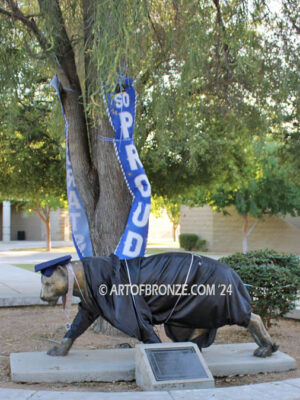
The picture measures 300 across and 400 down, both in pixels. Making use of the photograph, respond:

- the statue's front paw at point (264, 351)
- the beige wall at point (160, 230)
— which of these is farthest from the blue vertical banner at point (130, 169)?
the beige wall at point (160, 230)

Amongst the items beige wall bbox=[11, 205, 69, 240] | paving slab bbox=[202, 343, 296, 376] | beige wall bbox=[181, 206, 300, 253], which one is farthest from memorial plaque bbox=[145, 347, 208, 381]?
beige wall bbox=[11, 205, 69, 240]

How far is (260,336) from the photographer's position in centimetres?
522

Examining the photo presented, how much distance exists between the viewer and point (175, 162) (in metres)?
11.0

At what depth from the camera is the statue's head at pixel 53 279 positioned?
4.71m

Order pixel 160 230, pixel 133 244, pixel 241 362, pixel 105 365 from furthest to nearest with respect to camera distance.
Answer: pixel 160 230 < pixel 133 244 < pixel 241 362 < pixel 105 365

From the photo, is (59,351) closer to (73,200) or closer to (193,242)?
(73,200)

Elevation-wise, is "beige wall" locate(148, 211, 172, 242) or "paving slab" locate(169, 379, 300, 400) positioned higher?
"paving slab" locate(169, 379, 300, 400)

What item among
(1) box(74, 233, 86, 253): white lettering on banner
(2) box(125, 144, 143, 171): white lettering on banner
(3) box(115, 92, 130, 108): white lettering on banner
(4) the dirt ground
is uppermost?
(3) box(115, 92, 130, 108): white lettering on banner

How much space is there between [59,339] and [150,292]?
2.69 metres

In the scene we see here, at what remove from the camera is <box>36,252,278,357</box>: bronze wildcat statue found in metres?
4.72

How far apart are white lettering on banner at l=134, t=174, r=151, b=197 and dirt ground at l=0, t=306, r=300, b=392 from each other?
6.98 feet

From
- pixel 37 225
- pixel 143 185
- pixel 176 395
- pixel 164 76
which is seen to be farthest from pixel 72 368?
pixel 37 225

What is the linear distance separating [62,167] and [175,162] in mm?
2586

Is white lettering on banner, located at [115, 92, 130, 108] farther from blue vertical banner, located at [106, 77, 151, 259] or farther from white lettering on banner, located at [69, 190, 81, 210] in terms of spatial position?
white lettering on banner, located at [69, 190, 81, 210]
